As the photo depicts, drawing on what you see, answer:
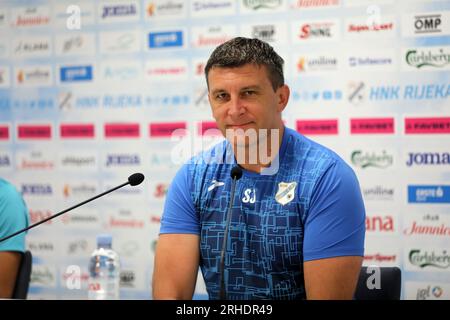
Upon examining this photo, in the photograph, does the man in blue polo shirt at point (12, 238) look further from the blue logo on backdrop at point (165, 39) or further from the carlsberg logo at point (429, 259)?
the carlsberg logo at point (429, 259)

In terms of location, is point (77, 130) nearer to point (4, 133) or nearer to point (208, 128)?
point (4, 133)

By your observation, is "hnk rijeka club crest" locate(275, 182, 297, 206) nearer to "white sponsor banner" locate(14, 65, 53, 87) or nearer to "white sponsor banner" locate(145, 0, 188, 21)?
"white sponsor banner" locate(145, 0, 188, 21)

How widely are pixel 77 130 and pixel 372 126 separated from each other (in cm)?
180

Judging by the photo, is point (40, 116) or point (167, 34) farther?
point (40, 116)

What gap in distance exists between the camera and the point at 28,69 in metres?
3.57

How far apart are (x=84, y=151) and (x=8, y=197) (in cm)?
126

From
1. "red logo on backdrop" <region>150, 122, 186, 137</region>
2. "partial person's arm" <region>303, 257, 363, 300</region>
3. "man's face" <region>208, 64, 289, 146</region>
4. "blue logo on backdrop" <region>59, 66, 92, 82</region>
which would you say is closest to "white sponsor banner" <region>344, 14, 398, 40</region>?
"red logo on backdrop" <region>150, 122, 186, 137</region>

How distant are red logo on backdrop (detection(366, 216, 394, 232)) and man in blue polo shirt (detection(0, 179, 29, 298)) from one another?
1741 mm

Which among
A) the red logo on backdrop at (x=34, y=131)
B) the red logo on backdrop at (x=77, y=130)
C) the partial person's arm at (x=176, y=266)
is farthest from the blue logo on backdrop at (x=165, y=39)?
the partial person's arm at (x=176, y=266)

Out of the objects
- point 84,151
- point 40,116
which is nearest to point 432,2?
point 84,151

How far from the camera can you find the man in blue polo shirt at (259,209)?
1557 millimetres

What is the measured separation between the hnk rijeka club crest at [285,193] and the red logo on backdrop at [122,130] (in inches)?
74.3

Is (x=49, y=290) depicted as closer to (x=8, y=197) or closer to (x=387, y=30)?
(x=8, y=197)

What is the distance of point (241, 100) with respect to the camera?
1646 millimetres
